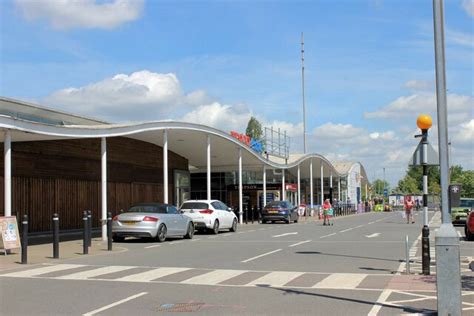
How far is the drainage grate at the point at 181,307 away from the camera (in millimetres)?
8766

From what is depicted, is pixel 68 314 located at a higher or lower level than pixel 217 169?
lower

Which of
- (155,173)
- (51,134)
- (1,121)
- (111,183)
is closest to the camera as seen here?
(1,121)

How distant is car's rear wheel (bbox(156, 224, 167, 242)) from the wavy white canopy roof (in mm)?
4123

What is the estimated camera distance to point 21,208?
24719 mm

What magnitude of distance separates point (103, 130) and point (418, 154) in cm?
1361

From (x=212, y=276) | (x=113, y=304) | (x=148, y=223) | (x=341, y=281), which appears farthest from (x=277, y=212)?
(x=113, y=304)

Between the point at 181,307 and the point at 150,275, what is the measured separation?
3.60m

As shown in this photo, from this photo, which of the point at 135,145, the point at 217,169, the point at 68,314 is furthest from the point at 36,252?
the point at 217,169

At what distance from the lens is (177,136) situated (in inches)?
1313

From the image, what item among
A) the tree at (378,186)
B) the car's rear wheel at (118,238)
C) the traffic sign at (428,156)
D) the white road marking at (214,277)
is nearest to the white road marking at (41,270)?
the white road marking at (214,277)

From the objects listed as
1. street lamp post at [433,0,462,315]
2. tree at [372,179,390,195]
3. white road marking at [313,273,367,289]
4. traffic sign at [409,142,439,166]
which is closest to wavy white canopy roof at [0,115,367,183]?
white road marking at [313,273,367,289]

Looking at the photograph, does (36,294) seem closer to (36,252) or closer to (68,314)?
(68,314)

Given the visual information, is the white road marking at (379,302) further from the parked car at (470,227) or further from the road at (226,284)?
the parked car at (470,227)

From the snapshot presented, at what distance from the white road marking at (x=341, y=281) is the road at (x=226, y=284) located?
0.06 feet
